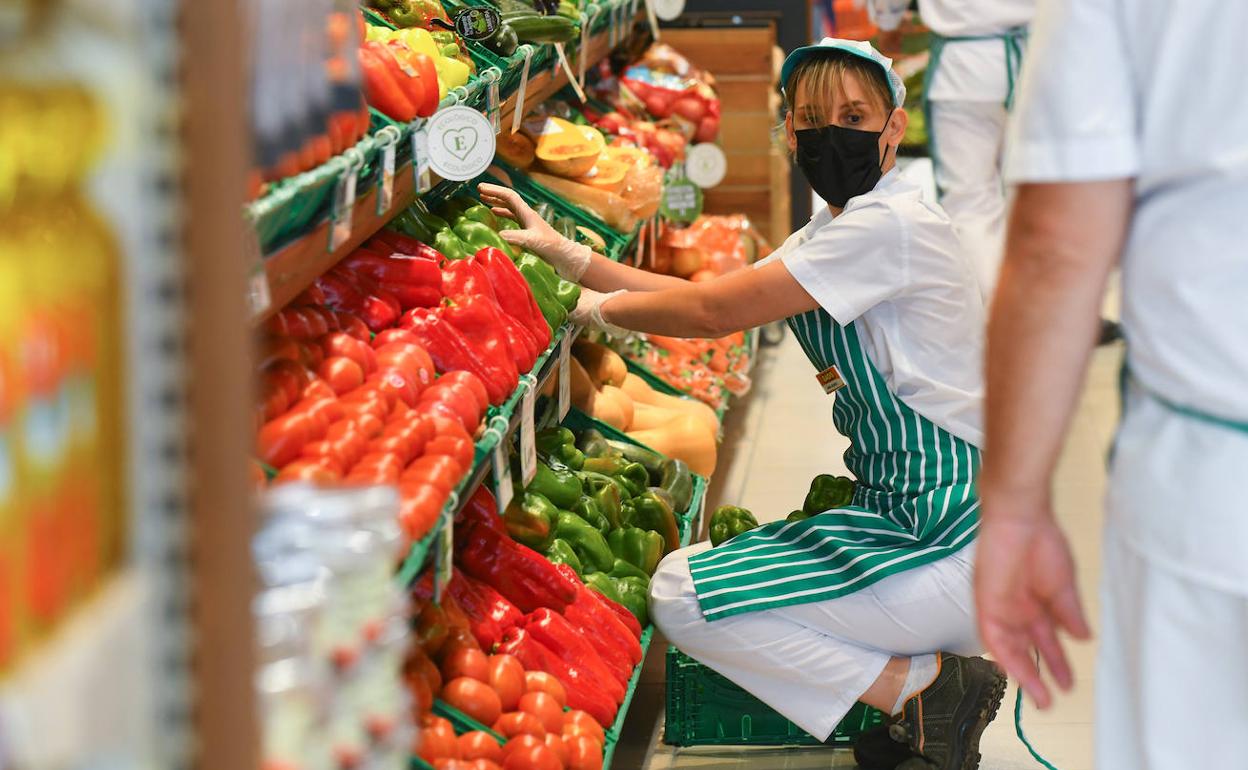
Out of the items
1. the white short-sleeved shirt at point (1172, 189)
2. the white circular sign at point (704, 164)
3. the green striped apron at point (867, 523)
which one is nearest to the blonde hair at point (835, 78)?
the green striped apron at point (867, 523)

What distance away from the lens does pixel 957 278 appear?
3.15 meters

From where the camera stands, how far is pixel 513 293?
3.23m

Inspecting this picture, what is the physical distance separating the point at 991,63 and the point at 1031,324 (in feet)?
16.2

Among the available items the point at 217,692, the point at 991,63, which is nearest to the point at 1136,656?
the point at 217,692

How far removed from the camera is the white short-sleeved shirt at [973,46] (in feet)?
20.5

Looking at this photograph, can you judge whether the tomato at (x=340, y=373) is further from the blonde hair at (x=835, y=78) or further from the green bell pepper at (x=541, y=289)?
the blonde hair at (x=835, y=78)

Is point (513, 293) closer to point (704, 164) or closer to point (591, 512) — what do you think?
point (591, 512)

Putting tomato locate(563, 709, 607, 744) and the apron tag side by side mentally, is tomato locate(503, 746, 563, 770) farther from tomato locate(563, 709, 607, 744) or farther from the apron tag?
the apron tag

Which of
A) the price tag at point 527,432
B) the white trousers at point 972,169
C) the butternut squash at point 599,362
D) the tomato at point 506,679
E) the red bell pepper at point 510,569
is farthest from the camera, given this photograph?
the white trousers at point 972,169

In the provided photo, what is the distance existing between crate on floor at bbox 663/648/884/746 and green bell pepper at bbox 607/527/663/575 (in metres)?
0.31

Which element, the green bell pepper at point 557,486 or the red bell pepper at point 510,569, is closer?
the red bell pepper at point 510,569

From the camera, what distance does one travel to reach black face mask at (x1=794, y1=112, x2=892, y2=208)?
3258 mm

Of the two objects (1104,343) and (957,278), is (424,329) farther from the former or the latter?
(1104,343)

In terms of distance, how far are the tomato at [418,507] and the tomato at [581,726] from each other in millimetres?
703
